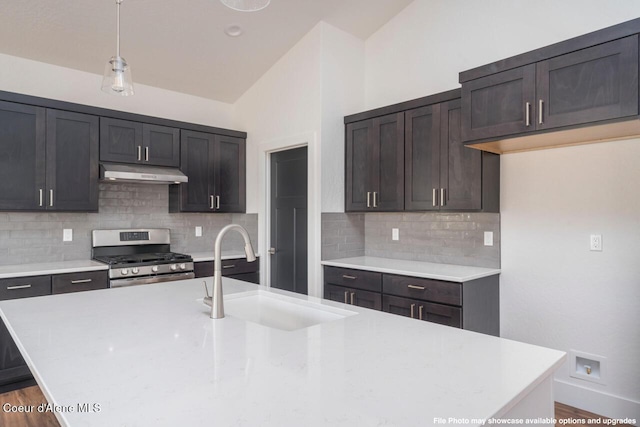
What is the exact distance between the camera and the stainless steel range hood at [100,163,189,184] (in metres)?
3.59

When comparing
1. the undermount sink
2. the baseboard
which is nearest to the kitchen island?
the undermount sink

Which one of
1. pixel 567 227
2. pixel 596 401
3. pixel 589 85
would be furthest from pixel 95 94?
pixel 596 401

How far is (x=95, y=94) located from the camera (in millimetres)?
3930

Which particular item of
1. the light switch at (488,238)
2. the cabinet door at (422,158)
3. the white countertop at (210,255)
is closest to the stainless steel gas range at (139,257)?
the white countertop at (210,255)

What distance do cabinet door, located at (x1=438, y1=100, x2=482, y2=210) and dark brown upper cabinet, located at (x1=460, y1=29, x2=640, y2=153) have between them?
0.23 m

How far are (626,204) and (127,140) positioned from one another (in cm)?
401

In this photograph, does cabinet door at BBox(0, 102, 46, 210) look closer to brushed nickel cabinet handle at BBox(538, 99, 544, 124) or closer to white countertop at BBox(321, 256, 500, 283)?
white countertop at BBox(321, 256, 500, 283)

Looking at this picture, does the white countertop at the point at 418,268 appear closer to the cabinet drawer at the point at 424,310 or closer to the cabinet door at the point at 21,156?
the cabinet drawer at the point at 424,310

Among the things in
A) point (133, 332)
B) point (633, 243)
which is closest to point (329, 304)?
point (133, 332)

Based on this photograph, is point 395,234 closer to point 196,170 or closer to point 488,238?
point 488,238

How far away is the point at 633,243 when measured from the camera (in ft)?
8.45

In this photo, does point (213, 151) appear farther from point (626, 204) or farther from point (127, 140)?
point (626, 204)

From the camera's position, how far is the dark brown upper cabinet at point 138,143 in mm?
3704

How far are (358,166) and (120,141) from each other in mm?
2241
